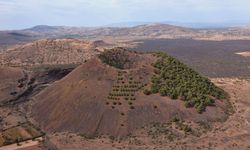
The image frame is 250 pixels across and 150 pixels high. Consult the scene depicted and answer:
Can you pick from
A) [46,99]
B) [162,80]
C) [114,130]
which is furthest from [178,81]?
[46,99]

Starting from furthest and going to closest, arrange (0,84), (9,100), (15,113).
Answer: (0,84) → (9,100) → (15,113)

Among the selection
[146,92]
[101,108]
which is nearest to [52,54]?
[146,92]

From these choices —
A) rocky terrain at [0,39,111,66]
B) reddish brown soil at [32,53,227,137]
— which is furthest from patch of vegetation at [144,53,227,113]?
rocky terrain at [0,39,111,66]

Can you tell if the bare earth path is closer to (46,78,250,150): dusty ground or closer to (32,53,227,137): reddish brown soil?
(46,78,250,150): dusty ground

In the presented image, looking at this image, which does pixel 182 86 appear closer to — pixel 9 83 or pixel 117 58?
pixel 117 58

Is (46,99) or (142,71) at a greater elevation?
(142,71)

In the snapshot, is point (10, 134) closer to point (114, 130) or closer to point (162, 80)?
point (114, 130)
